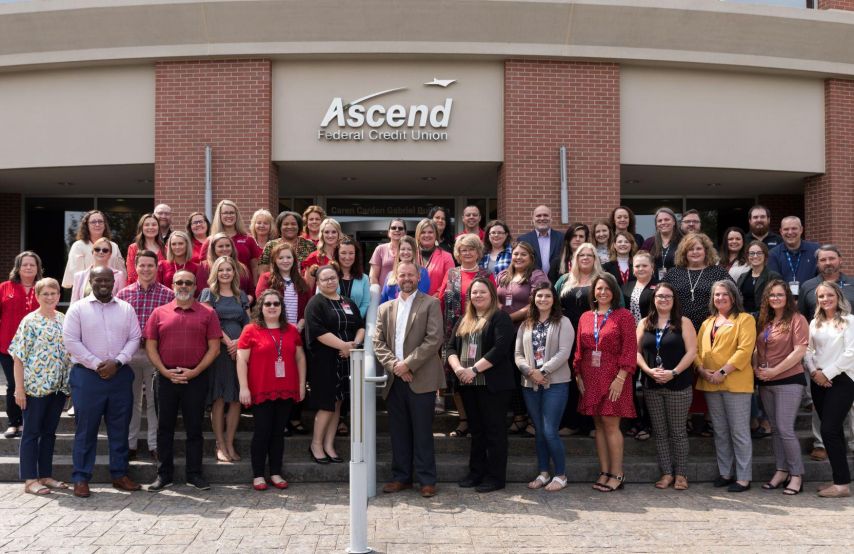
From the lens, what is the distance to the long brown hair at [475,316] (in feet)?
21.1

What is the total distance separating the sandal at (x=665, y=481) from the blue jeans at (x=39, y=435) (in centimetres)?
552

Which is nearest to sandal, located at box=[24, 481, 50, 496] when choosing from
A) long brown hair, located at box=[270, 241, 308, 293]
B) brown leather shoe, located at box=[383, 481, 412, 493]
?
long brown hair, located at box=[270, 241, 308, 293]

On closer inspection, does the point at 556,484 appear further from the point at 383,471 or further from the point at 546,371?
the point at 383,471

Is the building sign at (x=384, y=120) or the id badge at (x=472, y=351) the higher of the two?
the building sign at (x=384, y=120)

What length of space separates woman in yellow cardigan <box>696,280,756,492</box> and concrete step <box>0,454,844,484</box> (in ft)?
1.01

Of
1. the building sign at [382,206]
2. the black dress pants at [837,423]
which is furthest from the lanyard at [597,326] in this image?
the building sign at [382,206]

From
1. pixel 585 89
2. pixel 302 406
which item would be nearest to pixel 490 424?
pixel 302 406

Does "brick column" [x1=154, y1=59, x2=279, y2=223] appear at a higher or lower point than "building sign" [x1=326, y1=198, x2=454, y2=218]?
higher

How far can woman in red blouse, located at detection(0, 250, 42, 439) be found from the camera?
735 centimetres

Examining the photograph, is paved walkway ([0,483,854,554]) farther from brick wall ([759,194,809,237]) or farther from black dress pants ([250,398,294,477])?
brick wall ([759,194,809,237])

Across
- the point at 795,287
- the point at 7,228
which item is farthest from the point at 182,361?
the point at 7,228

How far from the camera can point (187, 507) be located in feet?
19.5

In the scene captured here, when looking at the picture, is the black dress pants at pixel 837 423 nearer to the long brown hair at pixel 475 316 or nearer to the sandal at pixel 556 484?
the sandal at pixel 556 484

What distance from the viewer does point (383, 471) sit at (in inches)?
268
